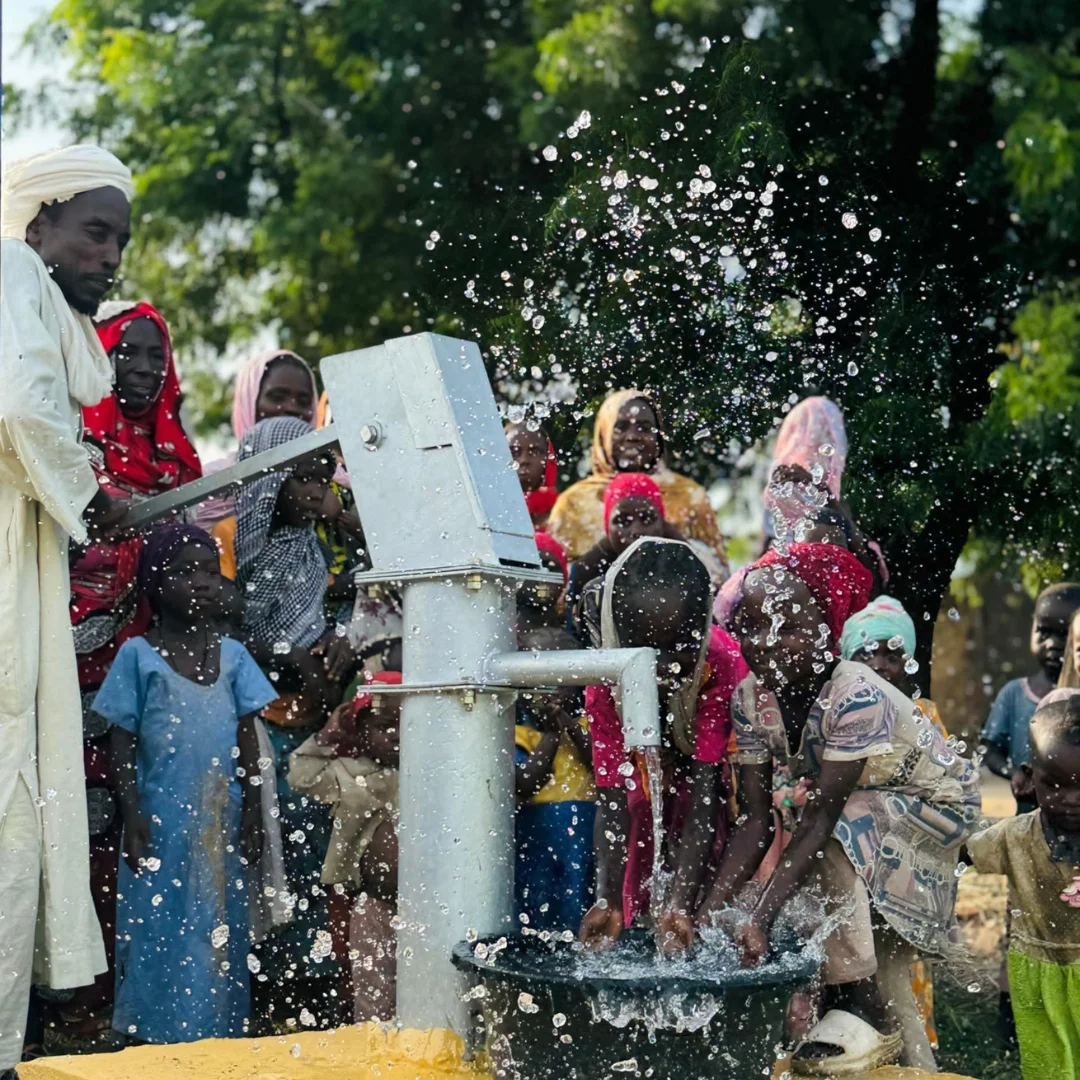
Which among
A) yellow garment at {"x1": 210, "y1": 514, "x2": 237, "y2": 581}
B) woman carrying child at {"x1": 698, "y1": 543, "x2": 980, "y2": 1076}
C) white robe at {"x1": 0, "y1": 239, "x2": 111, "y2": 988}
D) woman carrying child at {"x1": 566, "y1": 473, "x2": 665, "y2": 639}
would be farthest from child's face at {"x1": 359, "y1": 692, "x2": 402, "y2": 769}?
woman carrying child at {"x1": 698, "y1": 543, "x2": 980, "y2": 1076}

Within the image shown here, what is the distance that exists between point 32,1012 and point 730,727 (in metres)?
1.95

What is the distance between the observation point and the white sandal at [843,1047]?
3184 mm

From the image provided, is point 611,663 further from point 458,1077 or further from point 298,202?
point 298,202

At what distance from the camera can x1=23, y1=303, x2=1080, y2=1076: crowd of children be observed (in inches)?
134

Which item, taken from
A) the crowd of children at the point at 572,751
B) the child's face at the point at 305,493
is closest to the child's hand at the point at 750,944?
the crowd of children at the point at 572,751

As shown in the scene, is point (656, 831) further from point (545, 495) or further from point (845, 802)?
point (545, 495)

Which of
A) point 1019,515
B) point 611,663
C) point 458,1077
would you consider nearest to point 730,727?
point 611,663

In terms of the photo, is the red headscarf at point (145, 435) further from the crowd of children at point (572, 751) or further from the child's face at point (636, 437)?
the child's face at point (636, 437)

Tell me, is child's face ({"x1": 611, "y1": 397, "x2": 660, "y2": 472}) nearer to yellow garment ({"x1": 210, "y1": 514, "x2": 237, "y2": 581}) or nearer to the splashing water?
yellow garment ({"x1": 210, "y1": 514, "x2": 237, "y2": 581})

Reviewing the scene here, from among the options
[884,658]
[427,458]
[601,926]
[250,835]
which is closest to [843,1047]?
[601,926]

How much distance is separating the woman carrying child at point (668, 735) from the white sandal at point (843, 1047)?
0.37 meters

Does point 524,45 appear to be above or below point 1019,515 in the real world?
above

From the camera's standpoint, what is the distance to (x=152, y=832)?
13.6 ft

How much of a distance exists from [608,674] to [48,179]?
180 cm
